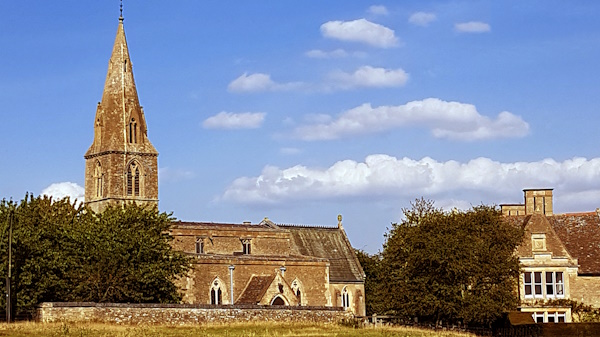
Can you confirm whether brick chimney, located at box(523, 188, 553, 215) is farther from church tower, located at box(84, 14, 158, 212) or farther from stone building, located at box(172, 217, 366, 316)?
church tower, located at box(84, 14, 158, 212)

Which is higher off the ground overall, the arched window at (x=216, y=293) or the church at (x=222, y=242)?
the church at (x=222, y=242)

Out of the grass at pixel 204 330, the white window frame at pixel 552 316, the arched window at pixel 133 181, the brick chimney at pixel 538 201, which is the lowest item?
the white window frame at pixel 552 316

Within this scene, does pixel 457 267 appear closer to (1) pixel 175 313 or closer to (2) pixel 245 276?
(1) pixel 175 313

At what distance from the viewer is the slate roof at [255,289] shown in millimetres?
88062

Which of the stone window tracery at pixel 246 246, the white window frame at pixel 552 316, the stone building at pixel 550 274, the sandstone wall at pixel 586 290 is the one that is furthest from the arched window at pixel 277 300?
the sandstone wall at pixel 586 290

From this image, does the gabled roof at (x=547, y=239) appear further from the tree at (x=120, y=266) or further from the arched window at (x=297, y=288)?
the arched window at (x=297, y=288)

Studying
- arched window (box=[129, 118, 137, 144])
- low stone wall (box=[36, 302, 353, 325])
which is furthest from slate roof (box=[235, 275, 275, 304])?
arched window (box=[129, 118, 137, 144])

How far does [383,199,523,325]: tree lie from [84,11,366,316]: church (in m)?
10.0

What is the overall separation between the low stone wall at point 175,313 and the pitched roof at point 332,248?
37.7m

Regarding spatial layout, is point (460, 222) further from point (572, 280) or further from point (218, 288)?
point (218, 288)

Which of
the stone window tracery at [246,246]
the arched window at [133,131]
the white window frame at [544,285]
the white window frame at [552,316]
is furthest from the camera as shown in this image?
the arched window at [133,131]

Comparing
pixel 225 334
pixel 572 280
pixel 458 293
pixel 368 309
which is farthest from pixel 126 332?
pixel 368 309

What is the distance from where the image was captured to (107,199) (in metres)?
119

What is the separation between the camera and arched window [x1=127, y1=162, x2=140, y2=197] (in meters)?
120
